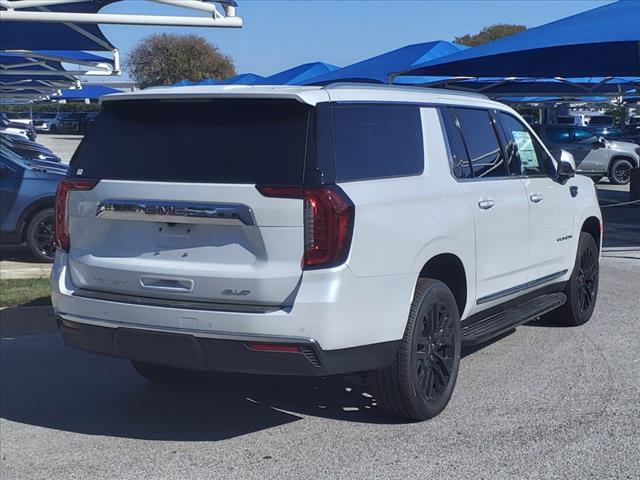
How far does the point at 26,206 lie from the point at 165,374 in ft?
20.8

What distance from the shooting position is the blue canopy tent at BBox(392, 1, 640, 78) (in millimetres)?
14406

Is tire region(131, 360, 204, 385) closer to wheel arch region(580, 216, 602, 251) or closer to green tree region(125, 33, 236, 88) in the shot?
wheel arch region(580, 216, 602, 251)

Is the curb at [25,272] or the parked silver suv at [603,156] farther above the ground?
the curb at [25,272]

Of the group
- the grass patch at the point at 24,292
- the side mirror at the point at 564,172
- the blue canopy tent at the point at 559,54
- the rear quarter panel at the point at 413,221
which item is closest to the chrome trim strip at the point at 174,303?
the rear quarter panel at the point at 413,221

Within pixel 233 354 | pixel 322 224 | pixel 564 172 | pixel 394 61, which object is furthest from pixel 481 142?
pixel 394 61

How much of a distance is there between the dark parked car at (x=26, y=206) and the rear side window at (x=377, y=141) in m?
7.53

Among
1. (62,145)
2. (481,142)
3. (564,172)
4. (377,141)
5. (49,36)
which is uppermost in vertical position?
(49,36)

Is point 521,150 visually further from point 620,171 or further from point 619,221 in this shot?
point 620,171

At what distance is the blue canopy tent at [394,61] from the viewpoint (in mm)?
19047

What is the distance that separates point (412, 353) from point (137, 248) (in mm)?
1657

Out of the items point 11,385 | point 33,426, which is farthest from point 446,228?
point 11,385

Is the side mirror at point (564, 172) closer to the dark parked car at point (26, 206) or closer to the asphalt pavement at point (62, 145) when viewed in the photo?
the dark parked car at point (26, 206)

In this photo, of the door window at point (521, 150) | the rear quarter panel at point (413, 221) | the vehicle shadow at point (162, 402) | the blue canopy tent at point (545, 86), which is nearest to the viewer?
the rear quarter panel at point (413, 221)

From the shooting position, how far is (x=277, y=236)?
4.62m
